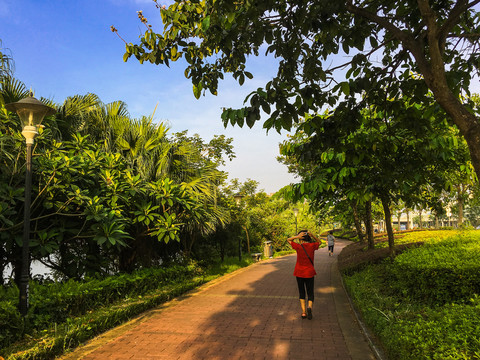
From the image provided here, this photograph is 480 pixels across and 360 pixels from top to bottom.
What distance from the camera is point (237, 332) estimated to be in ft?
19.6

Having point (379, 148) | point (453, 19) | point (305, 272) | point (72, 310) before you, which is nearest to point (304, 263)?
point (305, 272)

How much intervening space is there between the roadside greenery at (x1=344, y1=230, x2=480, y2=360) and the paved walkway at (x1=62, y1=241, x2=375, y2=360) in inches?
21.4

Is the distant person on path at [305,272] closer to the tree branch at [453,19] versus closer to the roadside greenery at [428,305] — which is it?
the roadside greenery at [428,305]

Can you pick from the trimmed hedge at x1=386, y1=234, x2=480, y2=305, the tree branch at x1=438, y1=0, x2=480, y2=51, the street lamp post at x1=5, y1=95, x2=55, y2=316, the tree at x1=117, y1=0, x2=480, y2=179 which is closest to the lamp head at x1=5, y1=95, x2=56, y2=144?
the street lamp post at x1=5, y1=95, x2=55, y2=316

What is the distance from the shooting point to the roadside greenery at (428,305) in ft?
11.6

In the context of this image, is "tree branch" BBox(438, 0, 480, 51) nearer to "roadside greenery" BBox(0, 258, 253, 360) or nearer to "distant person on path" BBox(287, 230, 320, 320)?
"distant person on path" BBox(287, 230, 320, 320)

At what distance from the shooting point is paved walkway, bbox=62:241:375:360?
4.92m

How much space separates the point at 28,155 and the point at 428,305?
673 centimetres

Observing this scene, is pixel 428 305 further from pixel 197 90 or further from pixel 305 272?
pixel 197 90

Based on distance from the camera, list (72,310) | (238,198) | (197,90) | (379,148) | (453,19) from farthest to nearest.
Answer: (238,198) → (72,310) → (379,148) → (197,90) → (453,19)

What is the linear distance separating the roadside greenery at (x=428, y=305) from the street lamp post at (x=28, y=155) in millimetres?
5295

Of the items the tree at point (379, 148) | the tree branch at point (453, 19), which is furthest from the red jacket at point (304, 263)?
the tree branch at point (453, 19)

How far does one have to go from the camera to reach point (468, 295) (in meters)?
5.14

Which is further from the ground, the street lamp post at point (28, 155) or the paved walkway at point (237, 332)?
the street lamp post at point (28, 155)
